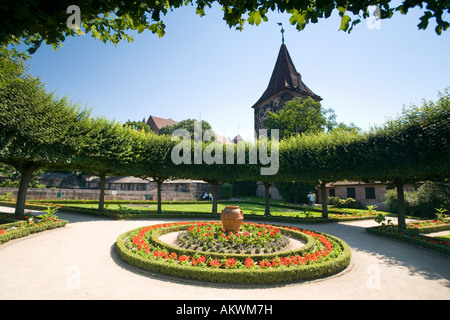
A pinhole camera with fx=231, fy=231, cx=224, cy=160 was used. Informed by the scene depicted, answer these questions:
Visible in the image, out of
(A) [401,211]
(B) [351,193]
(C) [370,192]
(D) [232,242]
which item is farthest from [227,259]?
(B) [351,193]

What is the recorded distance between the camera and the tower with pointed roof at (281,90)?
51906mm

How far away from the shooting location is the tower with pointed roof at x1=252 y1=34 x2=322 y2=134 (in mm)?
51906

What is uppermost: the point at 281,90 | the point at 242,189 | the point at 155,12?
the point at 281,90

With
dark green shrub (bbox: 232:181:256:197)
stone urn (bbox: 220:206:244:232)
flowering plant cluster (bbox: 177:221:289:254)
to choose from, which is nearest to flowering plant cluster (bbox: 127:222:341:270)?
flowering plant cluster (bbox: 177:221:289:254)

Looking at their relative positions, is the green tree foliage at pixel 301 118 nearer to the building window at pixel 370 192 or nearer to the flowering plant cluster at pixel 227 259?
the building window at pixel 370 192

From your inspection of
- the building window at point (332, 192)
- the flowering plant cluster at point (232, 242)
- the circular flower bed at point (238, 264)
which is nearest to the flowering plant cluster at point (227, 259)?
the circular flower bed at point (238, 264)

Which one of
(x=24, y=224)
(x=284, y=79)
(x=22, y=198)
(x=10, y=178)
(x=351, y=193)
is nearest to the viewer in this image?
(x=24, y=224)

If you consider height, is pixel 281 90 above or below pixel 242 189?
above

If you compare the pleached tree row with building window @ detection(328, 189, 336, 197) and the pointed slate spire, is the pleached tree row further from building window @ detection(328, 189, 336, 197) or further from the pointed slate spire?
the pointed slate spire

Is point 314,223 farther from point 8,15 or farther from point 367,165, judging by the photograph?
point 8,15

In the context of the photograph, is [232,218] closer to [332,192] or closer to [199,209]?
[199,209]

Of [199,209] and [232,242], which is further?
[199,209]

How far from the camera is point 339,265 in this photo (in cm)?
791

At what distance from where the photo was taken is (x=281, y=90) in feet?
169
